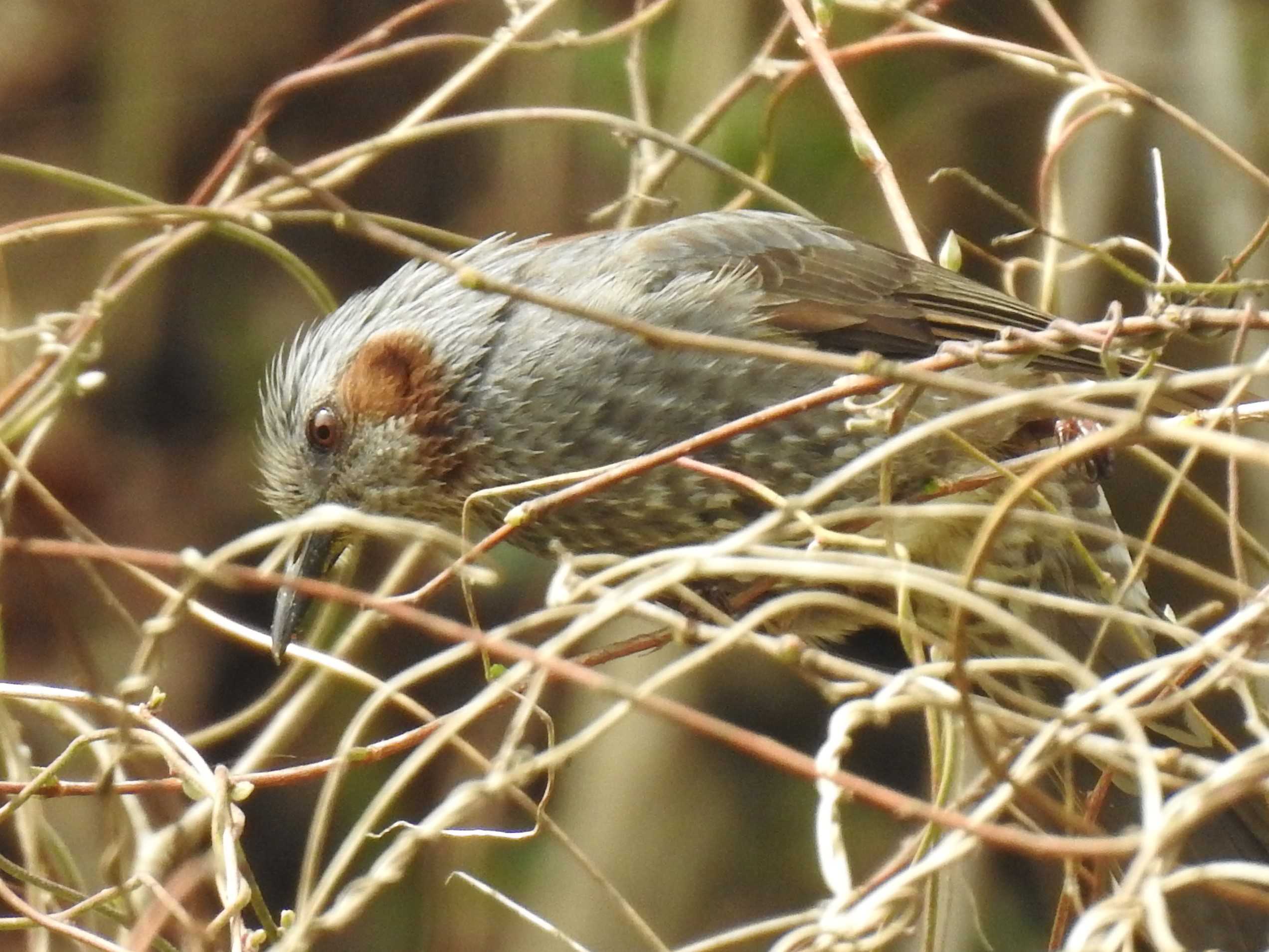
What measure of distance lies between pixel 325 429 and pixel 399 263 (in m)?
2.46

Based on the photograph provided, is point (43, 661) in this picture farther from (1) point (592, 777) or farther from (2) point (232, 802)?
(2) point (232, 802)

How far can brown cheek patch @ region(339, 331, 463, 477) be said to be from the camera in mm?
3402

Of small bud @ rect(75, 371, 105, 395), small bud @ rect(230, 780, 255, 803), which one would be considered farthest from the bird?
small bud @ rect(230, 780, 255, 803)

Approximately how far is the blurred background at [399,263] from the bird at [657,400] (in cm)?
176

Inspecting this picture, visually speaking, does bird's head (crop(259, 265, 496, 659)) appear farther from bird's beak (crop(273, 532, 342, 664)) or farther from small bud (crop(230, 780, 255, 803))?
small bud (crop(230, 780, 255, 803))

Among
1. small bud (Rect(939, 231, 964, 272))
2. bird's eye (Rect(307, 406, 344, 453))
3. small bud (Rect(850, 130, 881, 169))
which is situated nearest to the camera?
small bud (Rect(939, 231, 964, 272))

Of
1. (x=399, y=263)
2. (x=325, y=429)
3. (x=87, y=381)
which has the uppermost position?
(x=87, y=381)

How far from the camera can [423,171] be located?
6.10m

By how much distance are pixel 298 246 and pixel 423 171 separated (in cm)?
51

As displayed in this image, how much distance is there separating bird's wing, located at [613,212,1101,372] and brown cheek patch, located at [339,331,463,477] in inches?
17.8

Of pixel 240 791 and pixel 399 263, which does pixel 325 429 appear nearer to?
pixel 240 791

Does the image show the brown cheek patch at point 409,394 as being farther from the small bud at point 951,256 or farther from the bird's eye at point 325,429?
the small bud at point 951,256

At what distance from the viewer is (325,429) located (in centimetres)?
352

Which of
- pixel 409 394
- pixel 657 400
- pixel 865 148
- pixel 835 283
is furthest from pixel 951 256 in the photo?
pixel 409 394
